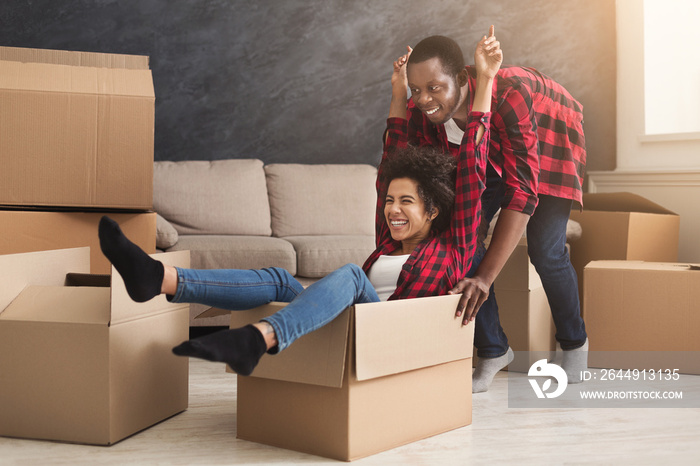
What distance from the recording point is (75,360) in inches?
60.6

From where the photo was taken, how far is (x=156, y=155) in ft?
11.9

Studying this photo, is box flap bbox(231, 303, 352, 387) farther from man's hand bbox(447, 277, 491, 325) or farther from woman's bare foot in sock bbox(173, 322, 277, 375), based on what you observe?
man's hand bbox(447, 277, 491, 325)

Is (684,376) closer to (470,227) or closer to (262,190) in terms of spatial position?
(470,227)

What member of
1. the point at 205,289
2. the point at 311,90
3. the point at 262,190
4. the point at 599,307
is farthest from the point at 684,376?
the point at 311,90

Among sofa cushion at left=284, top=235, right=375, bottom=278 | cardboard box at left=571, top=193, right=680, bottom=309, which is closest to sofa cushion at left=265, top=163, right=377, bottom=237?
sofa cushion at left=284, top=235, right=375, bottom=278

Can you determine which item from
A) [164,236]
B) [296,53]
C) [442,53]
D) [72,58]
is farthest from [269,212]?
[442,53]

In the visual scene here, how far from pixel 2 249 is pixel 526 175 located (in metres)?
1.36

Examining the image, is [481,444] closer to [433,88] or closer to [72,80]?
[433,88]

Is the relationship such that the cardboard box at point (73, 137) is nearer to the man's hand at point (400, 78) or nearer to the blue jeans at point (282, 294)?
the blue jeans at point (282, 294)

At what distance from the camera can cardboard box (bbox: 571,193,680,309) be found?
2883 millimetres

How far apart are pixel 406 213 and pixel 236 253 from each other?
4.06 ft

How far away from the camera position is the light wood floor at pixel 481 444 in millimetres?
1476

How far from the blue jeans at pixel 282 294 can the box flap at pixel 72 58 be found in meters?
0.89

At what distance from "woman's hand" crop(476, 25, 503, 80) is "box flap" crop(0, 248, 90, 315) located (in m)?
1.13
